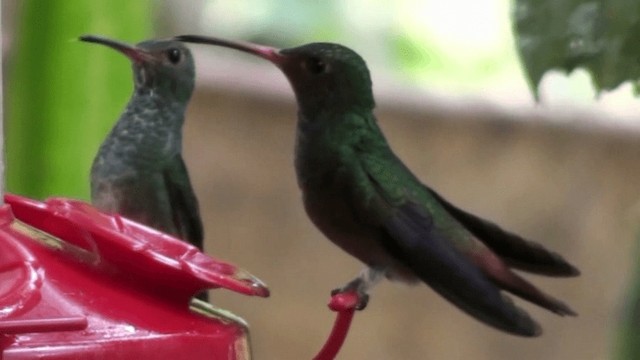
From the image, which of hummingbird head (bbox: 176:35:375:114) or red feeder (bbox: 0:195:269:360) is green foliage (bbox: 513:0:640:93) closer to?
hummingbird head (bbox: 176:35:375:114)

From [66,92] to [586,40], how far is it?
0.40 m

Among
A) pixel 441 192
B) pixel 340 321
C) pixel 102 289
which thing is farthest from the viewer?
pixel 441 192

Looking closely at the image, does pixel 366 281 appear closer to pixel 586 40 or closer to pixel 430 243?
pixel 430 243

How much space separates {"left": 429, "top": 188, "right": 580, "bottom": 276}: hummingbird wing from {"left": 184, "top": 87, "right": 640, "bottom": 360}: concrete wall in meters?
0.32

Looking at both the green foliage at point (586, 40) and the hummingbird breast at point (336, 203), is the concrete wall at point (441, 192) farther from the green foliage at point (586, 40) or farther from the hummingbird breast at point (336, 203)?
the hummingbird breast at point (336, 203)

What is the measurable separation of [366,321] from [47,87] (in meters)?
0.47

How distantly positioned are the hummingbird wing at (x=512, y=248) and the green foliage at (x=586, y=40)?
121 millimetres

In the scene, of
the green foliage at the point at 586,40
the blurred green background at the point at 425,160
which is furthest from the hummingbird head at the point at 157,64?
the blurred green background at the point at 425,160

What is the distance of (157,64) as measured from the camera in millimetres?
626

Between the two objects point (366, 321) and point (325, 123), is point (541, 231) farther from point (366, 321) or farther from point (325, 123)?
point (325, 123)

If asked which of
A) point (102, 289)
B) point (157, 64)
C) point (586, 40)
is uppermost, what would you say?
point (586, 40)

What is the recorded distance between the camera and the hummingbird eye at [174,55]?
63cm

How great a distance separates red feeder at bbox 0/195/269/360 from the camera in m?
0.39

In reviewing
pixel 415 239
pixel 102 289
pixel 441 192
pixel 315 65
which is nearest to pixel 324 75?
pixel 315 65
